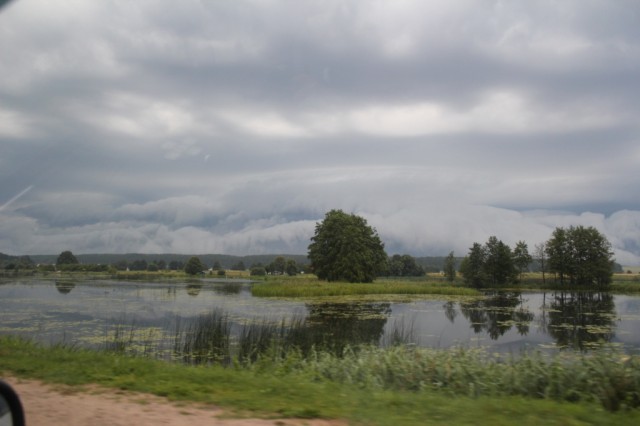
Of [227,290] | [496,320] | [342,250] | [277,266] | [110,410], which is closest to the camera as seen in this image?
[110,410]

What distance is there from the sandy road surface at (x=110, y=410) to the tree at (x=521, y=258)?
77633mm

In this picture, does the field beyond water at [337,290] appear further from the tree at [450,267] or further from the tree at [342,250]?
the tree at [450,267]

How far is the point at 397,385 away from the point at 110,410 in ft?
13.2

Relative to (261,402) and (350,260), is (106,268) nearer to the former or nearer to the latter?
(350,260)

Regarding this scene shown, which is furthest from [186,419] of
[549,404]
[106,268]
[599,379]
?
[106,268]

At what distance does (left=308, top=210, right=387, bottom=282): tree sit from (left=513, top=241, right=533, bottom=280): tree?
2519 cm

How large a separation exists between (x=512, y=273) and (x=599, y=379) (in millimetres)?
72878

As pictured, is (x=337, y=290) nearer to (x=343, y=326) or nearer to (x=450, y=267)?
(x=343, y=326)

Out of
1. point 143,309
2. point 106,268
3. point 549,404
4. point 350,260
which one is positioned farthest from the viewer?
point 106,268

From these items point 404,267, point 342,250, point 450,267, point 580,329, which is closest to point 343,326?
point 580,329

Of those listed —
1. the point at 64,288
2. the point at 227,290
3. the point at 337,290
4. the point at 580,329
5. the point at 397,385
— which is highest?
the point at 397,385

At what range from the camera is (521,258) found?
77.5m

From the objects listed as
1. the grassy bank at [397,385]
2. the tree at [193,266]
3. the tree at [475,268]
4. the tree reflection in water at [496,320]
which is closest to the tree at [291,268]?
the tree at [193,266]

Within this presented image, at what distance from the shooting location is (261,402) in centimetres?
575
